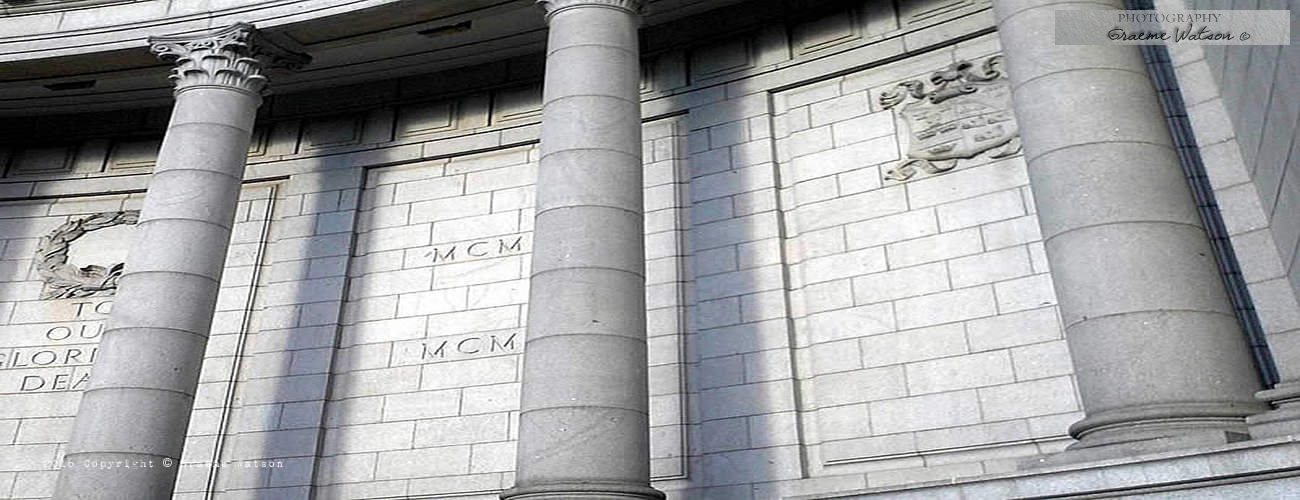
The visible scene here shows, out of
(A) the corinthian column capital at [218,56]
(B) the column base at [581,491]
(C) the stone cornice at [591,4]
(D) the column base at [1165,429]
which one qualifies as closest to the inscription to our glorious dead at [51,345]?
(A) the corinthian column capital at [218,56]

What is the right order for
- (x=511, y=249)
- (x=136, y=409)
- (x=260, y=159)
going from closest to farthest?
1. (x=136, y=409)
2. (x=511, y=249)
3. (x=260, y=159)

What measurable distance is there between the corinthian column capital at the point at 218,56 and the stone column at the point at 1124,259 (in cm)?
1206

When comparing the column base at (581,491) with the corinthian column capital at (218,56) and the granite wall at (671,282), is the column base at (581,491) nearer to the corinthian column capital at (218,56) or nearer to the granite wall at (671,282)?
the granite wall at (671,282)

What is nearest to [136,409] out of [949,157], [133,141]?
[133,141]

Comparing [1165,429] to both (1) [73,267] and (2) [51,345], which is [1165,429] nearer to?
(2) [51,345]

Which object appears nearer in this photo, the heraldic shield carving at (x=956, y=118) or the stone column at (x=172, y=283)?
the stone column at (x=172, y=283)

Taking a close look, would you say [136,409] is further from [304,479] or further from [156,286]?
[304,479]

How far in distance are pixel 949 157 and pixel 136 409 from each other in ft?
39.1

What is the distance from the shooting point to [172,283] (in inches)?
551

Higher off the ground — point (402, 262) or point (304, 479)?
point (402, 262)

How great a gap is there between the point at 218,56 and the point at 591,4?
6.72 meters

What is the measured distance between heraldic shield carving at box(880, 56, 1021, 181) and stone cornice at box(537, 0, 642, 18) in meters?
4.46

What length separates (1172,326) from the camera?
27.5ft

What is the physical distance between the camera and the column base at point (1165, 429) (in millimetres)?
7785
